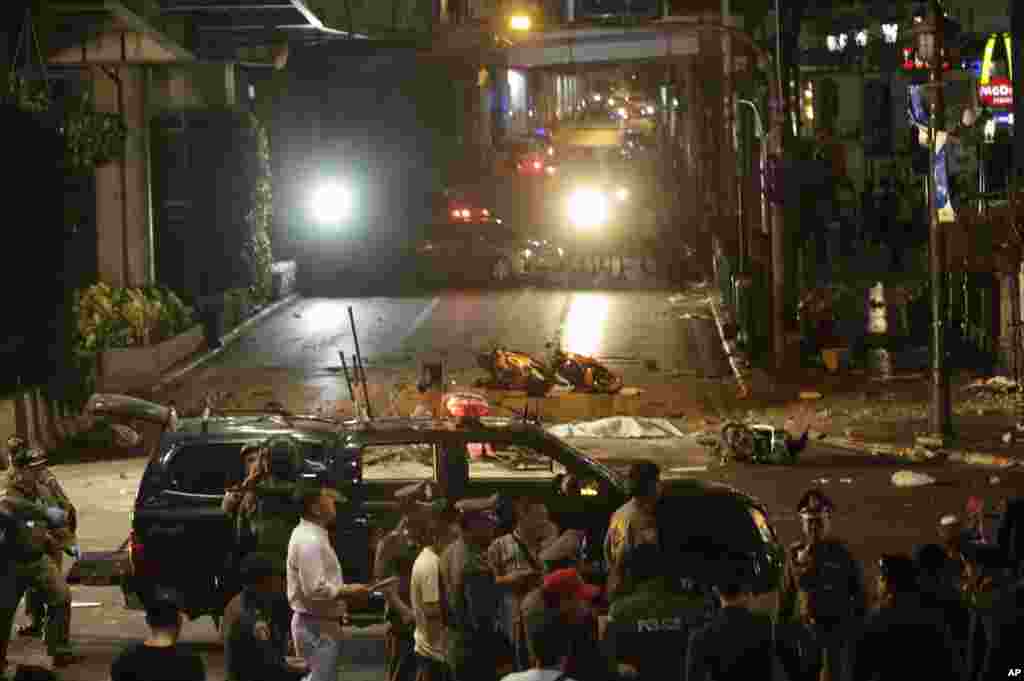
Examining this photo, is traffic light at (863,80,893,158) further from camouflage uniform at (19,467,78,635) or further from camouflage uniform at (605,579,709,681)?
camouflage uniform at (605,579,709,681)

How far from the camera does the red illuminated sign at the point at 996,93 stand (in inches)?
2023

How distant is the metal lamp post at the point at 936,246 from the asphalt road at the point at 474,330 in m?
6.32

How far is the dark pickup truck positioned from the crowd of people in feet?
3.99

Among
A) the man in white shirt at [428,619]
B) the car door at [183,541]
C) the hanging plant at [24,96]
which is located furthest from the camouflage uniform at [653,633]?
the hanging plant at [24,96]

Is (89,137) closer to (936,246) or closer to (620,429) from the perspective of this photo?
(620,429)

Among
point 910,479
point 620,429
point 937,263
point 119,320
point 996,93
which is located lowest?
point 910,479

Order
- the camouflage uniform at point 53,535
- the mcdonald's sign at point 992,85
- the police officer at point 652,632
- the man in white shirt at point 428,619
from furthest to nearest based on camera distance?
the mcdonald's sign at point 992,85 → the camouflage uniform at point 53,535 → the man in white shirt at point 428,619 → the police officer at point 652,632

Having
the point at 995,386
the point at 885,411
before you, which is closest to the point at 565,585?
the point at 885,411

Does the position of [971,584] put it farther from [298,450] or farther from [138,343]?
[138,343]

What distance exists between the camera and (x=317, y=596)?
396 inches

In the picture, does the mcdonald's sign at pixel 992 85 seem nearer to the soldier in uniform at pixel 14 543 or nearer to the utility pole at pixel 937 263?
the utility pole at pixel 937 263

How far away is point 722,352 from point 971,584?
71.3 ft

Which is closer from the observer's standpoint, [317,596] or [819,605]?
[317,596]

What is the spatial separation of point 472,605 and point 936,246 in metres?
16.0
